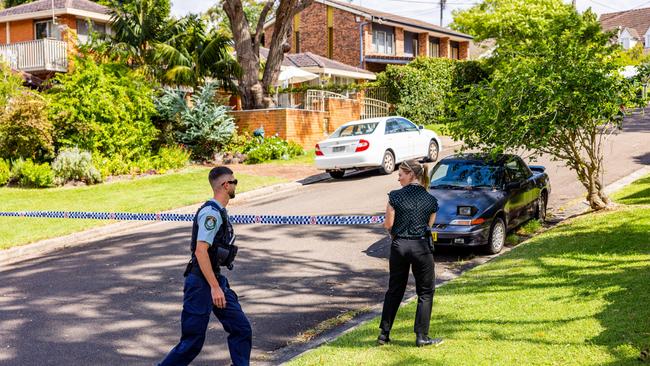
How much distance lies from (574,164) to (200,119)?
14.0m

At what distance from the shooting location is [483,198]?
10766mm

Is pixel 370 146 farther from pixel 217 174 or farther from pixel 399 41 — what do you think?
pixel 399 41

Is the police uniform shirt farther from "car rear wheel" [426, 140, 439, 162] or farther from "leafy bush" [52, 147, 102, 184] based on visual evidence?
"car rear wheel" [426, 140, 439, 162]

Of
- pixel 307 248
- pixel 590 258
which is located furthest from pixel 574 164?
pixel 307 248

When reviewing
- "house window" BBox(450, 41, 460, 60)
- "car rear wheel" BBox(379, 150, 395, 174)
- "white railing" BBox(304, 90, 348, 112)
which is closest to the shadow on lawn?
"car rear wheel" BBox(379, 150, 395, 174)

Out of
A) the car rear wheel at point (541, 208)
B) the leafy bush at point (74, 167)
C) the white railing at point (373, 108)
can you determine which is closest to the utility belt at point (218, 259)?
the car rear wheel at point (541, 208)

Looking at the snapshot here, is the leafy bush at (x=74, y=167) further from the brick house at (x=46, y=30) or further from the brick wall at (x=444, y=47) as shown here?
the brick wall at (x=444, y=47)

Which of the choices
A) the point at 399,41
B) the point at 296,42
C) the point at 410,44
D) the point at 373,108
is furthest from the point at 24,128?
the point at 410,44

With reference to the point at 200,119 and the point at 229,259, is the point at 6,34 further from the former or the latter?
the point at 229,259

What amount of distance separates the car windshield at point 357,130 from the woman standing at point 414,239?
43.9ft

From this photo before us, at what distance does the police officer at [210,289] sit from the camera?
5.21 meters

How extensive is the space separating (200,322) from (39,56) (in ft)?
90.2

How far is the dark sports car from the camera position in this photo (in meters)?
10.4

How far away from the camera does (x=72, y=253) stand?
11695 mm
